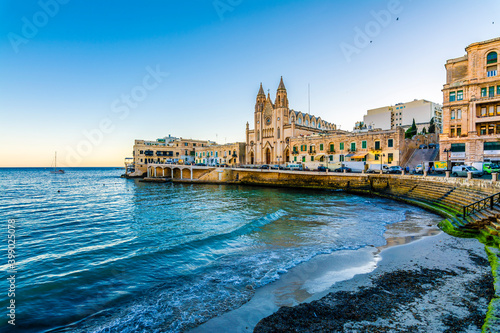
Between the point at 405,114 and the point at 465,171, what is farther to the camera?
the point at 405,114

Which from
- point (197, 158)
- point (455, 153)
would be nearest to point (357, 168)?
point (455, 153)

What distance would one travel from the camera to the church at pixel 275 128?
5856 centimetres

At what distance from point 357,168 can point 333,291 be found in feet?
125

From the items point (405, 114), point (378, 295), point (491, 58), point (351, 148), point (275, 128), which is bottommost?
point (378, 295)

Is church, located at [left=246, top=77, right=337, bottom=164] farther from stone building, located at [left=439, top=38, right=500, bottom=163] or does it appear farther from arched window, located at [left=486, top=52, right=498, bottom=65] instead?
arched window, located at [left=486, top=52, right=498, bottom=65]

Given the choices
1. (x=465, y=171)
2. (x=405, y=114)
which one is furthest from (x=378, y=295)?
(x=405, y=114)

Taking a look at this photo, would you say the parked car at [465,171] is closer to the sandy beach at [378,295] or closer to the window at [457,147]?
the window at [457,147]

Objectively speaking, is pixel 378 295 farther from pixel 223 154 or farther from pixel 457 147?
pixel 223 154

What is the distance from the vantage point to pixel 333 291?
25.6ft

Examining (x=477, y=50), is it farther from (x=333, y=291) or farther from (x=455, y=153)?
(x=333, y=291)

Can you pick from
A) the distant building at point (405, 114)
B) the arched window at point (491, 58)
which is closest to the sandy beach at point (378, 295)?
the arched window at point (491, 58)

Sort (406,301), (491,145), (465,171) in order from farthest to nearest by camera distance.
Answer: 1. (491,145)
2. (465,171)
3. (406,301)

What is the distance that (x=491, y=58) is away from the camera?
31531mm

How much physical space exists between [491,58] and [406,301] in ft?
133
